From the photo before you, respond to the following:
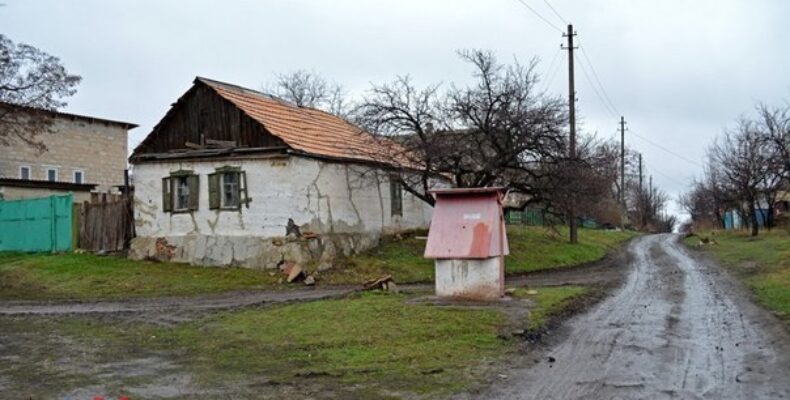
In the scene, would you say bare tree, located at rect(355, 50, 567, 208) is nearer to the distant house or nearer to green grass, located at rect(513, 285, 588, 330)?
green grass, located at rect(513, 285, 588, 330)

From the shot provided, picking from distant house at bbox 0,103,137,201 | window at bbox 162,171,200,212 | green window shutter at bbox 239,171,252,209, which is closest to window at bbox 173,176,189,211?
window at bbox 162,171,200,212

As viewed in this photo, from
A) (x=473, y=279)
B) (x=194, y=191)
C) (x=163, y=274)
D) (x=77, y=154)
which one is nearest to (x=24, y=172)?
(x=77, y=154)

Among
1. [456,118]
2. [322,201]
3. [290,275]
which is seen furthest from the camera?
[456,118]

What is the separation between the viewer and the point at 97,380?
8.52m

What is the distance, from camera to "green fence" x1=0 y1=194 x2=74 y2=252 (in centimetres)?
2727

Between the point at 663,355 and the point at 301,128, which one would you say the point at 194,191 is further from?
the point at 663,355

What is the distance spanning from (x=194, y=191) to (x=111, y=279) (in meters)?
4.03

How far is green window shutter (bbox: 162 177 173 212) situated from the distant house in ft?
57.9

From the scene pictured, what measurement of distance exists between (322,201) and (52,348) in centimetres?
1282

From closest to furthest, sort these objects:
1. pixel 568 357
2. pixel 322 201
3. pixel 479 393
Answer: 1. pixel 479 393
2. pixel 568 357
3. pixel 322 201

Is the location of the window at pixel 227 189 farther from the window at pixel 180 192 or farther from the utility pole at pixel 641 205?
the utility pole at pixel 641 205

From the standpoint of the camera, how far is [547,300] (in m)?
14.2

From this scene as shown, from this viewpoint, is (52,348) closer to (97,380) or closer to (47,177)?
(97,380)

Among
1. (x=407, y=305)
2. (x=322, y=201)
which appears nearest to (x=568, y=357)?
(x=407, y=305)
